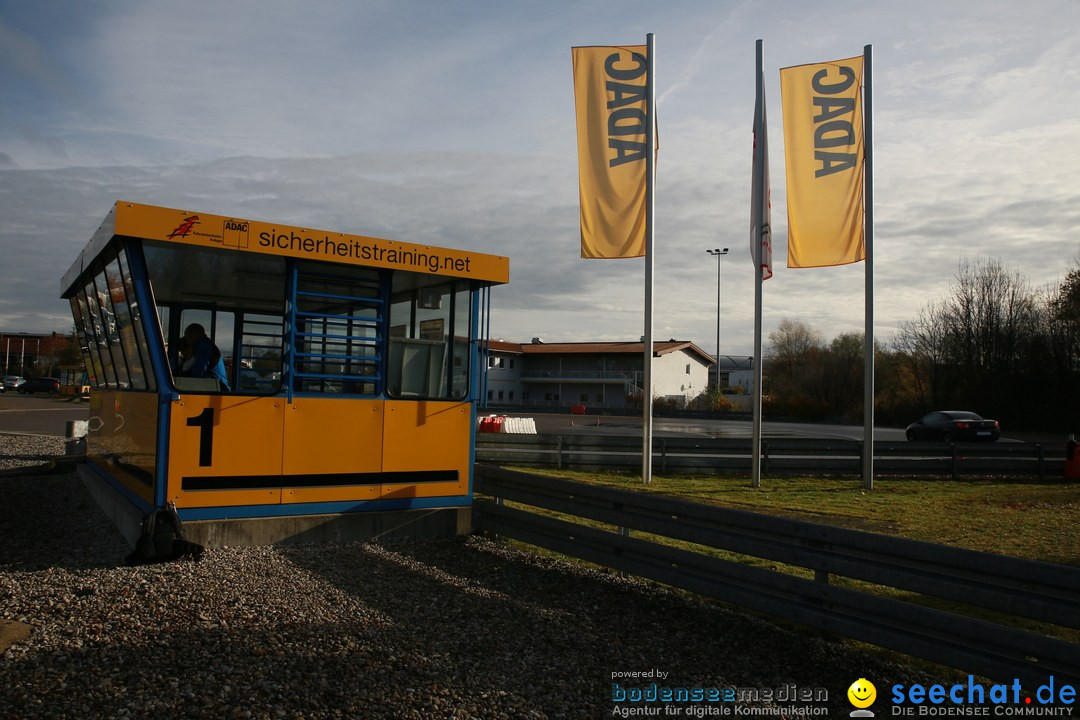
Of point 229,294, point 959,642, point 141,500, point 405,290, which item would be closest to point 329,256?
point 405,290

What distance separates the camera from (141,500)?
25.5 feet

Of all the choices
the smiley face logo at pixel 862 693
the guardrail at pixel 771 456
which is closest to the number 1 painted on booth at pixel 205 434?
the smiley face logo at pixel 862 693

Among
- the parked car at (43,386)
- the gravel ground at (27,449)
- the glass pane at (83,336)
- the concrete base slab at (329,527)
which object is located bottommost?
the gravel ground at (27,449)

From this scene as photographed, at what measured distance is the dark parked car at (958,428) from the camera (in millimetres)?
30641

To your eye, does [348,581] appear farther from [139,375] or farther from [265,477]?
[139,375]

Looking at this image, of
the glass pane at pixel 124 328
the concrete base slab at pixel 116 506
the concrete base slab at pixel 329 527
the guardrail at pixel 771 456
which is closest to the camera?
the concrete base slab at pixel 329 527

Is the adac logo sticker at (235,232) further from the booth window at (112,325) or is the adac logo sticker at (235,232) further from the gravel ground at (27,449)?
the gravel ground at (27,449)

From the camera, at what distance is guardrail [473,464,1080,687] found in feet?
13.4

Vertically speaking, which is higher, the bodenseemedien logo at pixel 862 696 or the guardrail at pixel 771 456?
the guardrail at pixel 771 456

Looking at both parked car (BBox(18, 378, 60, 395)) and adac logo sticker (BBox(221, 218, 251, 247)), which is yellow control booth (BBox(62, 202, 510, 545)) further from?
parked car (BBox(18, 378, 60, 395))

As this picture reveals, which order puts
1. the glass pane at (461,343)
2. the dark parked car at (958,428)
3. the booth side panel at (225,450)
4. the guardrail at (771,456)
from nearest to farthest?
the booth side panel at (225,450), the glass pane at (461,343), the guardrail at (771,456), the dark parked car at (958,428)

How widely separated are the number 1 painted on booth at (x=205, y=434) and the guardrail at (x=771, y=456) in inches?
403

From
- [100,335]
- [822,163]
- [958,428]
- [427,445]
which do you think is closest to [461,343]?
[427,445]

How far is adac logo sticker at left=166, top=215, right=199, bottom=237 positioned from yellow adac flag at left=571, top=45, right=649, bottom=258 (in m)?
8.31
